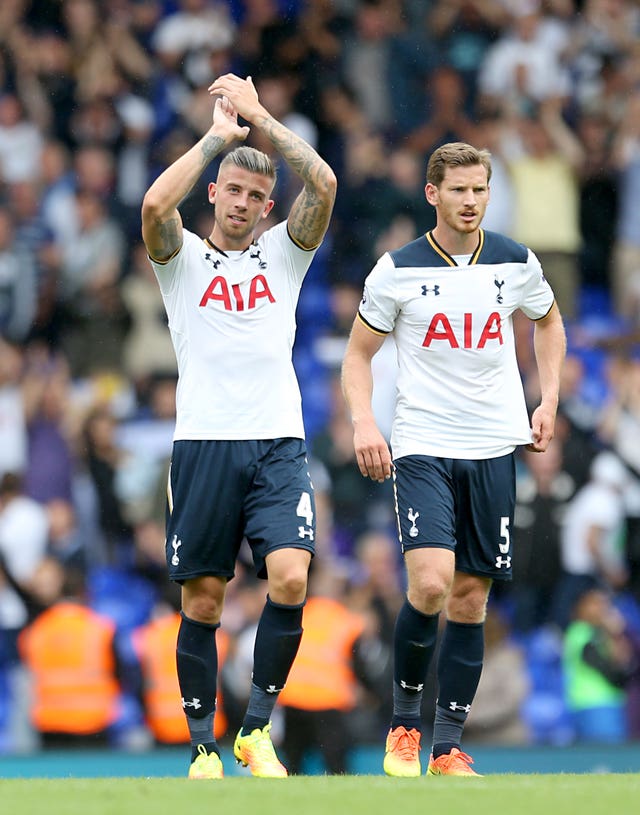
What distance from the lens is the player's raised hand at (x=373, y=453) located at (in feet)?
23.5

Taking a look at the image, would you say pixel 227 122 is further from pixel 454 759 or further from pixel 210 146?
pixel 454 759

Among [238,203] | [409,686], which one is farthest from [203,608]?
[238,203]

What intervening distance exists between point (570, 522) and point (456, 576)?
17.7 feet

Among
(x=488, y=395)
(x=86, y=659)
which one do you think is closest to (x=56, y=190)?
(x=86, y=659)

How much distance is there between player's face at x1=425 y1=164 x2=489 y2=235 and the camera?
7.44 m

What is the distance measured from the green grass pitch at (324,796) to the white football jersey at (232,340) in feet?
4.99

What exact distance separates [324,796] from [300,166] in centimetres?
282

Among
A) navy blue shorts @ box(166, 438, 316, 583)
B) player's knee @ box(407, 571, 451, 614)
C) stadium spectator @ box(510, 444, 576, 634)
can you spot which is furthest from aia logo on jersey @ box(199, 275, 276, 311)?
stadium spectator @ box(510, 444, 576, 634)

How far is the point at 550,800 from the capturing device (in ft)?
19.5

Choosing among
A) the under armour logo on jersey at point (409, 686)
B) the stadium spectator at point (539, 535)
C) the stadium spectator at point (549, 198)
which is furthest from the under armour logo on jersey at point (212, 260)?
the stadium spectator at point (549, 198)

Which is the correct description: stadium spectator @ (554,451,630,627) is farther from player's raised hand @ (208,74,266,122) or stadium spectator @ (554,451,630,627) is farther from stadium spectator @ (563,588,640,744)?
player's raised hand @ (208,74,266,122)

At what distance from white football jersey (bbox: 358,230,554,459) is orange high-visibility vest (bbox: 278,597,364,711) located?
4.04 meters

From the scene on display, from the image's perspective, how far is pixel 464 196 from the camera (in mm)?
7441

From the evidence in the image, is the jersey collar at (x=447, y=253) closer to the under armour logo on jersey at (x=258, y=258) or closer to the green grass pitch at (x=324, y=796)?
the under armour logo on jersey at (x=258, y=258)
